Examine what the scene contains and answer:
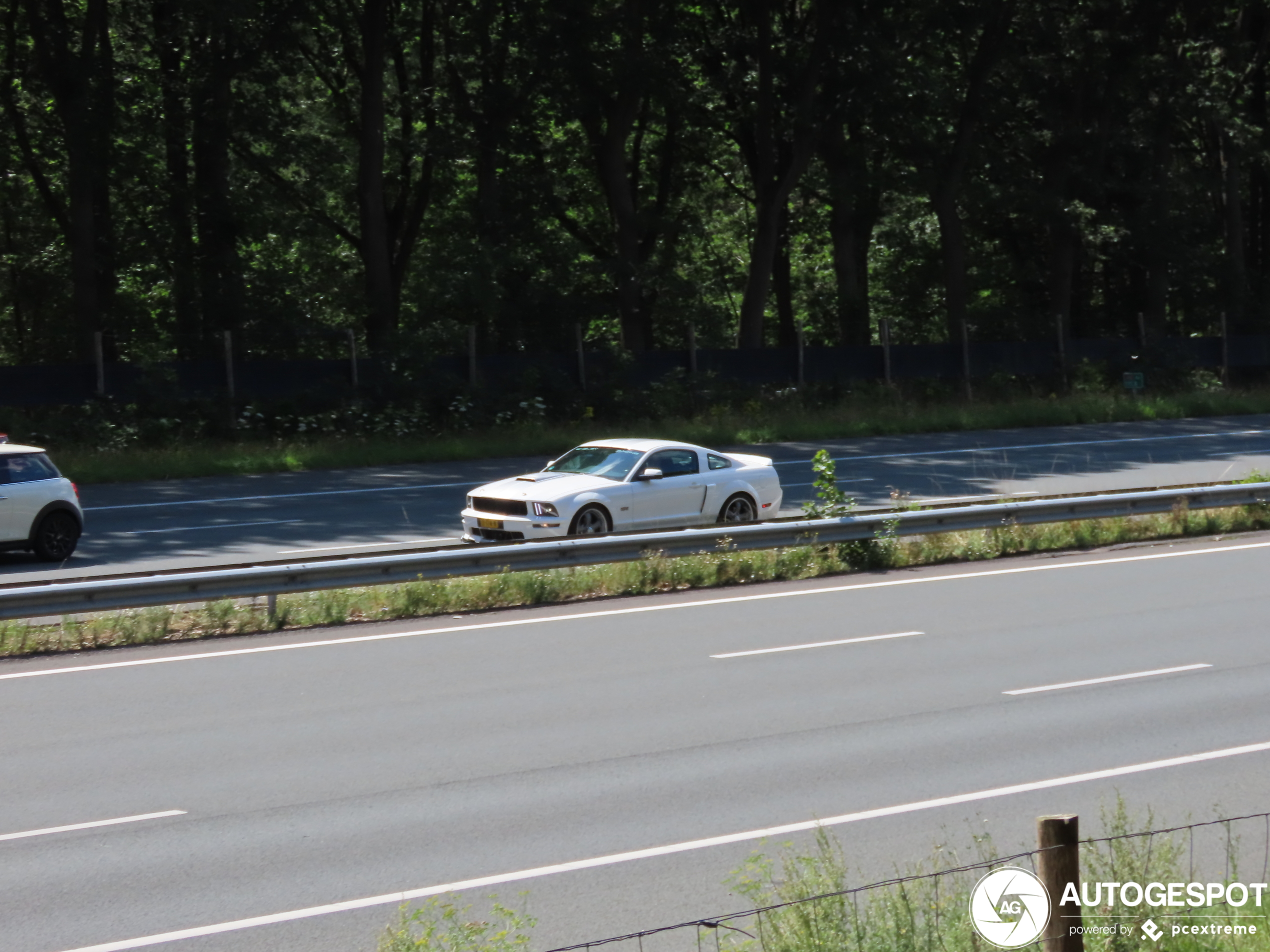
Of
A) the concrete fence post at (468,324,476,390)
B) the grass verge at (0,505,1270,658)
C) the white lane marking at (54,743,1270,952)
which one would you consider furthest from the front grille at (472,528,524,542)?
the concrete fence post at (468,324,476,390)

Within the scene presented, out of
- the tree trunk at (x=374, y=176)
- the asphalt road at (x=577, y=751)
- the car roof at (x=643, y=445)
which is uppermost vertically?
the tree trunk at (x=374, y=176)

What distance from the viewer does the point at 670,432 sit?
31.9m

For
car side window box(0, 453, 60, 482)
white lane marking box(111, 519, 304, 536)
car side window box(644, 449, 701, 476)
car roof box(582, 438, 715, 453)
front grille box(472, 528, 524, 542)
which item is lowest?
front grille box(472, 528, 524, 542)

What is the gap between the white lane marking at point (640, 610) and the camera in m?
11.4

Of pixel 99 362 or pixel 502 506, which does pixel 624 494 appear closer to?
pixel 502 506

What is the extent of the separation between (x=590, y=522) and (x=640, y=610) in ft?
11.1

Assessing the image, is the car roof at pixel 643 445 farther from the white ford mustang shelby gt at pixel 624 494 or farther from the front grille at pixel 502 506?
the front grille at pixel 502 506

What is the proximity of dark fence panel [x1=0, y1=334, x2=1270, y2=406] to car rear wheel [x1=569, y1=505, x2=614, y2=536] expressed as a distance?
15944 mm

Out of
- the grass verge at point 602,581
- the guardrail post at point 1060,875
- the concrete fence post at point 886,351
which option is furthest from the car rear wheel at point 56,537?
the concrete fence post at point 886,351

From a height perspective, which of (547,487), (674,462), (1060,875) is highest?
(674,462)

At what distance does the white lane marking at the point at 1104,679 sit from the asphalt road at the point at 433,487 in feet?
25.8

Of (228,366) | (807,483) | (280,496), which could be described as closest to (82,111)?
(228,366)

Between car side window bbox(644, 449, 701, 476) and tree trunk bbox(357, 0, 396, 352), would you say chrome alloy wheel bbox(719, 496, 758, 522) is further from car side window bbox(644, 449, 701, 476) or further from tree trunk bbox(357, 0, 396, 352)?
tree trunk bbox(357, 0, 396, 352)

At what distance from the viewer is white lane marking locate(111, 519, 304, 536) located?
63.1 ft
